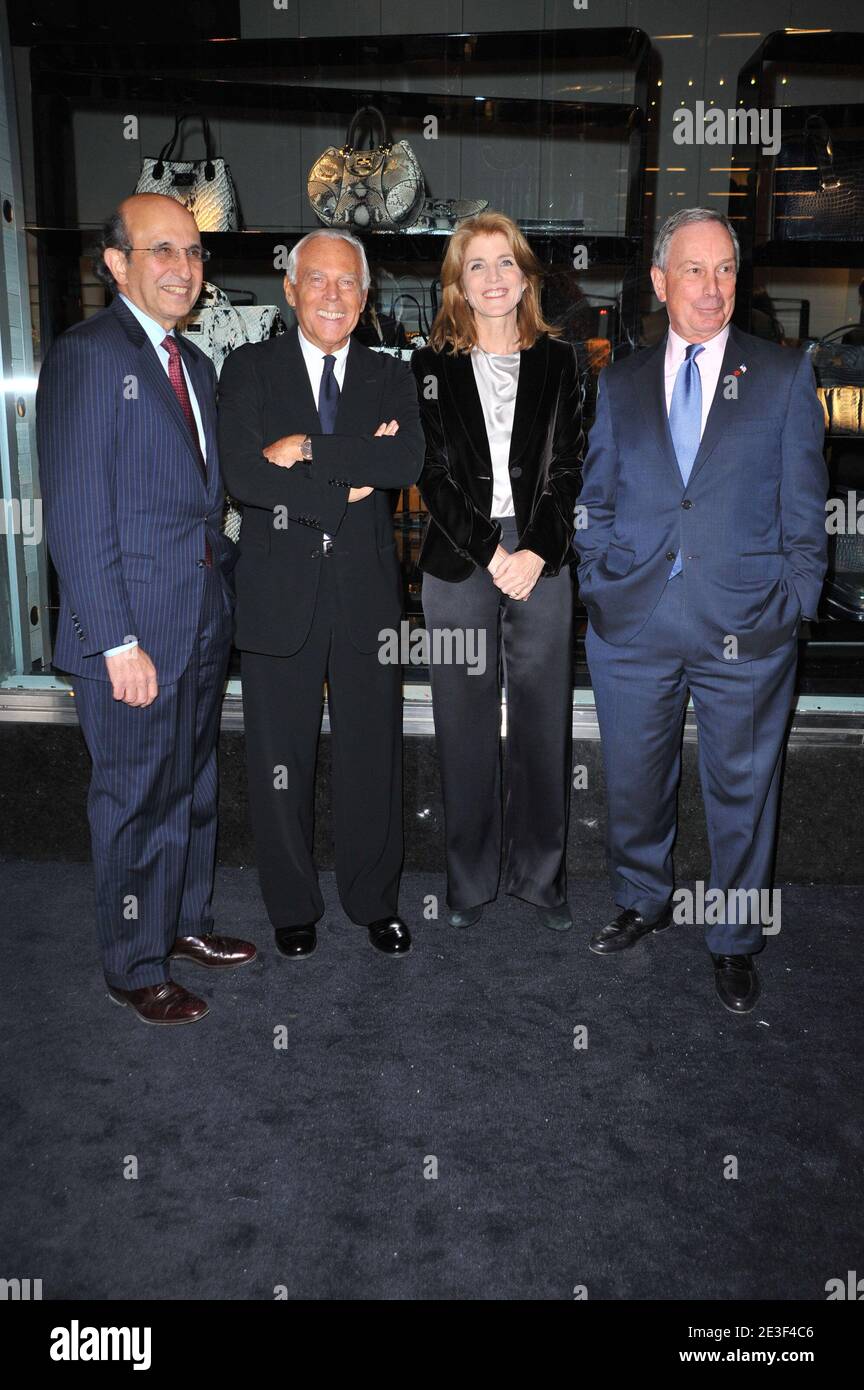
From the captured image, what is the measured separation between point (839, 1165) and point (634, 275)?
2.73 m

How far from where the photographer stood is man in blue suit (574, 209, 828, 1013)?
7.72 feet

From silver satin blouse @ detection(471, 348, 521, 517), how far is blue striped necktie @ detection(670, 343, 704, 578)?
1.35ft

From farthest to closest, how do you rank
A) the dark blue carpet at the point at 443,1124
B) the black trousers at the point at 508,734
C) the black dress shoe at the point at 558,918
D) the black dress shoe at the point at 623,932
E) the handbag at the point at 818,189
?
the handbag at the point at 818,189 → the black dress shoe at the point at 558,918 → the black dress shoe at the point at 623,932 → the black trousers at the point at 508,734 → the dark blue carpet at the point at 443,1124

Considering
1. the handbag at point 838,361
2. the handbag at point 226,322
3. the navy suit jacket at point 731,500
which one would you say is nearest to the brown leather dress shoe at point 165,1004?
the navy suit jacket at point 731,500

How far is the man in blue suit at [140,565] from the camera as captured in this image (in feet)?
7.20

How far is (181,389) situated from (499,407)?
2.61ft

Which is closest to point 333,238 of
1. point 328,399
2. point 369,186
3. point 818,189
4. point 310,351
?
point 310,351

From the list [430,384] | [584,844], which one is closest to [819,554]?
[430,384]

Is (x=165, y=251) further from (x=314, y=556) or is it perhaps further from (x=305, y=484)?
(x=314, y=556)

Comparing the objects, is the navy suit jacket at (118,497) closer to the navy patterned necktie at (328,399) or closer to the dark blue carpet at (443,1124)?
the navy patterned necktie at (328,399)

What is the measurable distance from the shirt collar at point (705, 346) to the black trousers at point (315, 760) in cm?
100

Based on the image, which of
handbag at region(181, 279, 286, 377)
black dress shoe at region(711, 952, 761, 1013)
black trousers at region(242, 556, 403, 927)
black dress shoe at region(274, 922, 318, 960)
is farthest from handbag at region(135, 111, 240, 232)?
black dress shoe at region(711, 952, 761, 1013)

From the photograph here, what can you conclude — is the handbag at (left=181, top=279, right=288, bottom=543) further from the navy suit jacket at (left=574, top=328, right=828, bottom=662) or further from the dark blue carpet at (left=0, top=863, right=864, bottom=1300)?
the dark blue carpet at (left=0, top=863, right=864, bottom=1300)
